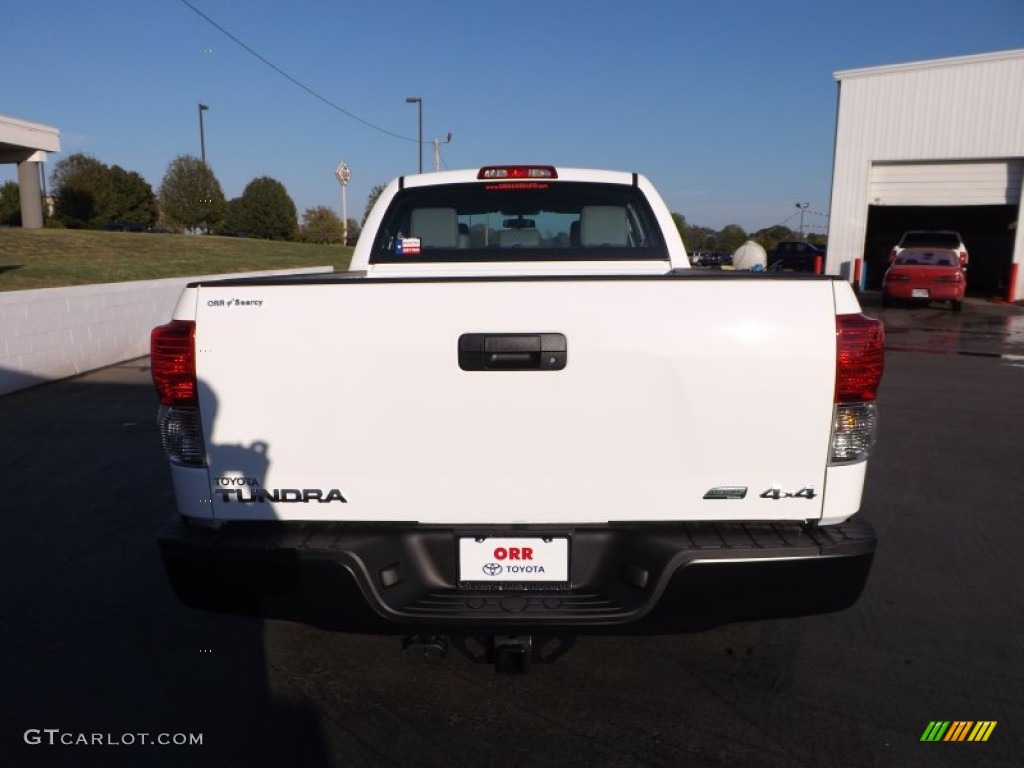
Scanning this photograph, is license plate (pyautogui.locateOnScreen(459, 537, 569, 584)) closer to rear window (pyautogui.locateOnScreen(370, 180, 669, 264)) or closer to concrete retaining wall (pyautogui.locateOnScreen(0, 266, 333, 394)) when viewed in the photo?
rear window (pyautogui.locateOnScreen(370, 180, 669, 264))

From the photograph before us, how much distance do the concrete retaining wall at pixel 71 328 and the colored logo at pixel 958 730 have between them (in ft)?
29.2

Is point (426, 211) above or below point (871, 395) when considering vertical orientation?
above

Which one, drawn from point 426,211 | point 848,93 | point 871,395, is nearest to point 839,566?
point 871,395

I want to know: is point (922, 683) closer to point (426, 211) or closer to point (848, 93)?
point (426, 211)

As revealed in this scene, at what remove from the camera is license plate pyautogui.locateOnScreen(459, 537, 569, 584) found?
2.44 meters

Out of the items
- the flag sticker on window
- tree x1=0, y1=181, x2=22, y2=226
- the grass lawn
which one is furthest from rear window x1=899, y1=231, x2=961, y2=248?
tree x1=0, y1=181, x2=22, y2=226

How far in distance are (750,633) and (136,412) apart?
21.5 feet

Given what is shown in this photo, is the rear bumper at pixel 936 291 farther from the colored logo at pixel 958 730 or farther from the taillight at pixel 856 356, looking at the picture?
the taillight at pixel 856 356

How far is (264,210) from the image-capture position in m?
68.6

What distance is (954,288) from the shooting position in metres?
19.3

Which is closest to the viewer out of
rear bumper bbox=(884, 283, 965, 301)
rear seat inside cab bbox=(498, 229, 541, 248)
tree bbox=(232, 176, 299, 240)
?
rear seat inside cab bbox=(498, 229, 541, 248)

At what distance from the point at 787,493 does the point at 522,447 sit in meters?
0.82

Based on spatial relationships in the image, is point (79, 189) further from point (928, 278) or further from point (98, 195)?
point (928, 278)

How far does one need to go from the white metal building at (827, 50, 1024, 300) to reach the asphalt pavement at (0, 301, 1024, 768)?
75.6 ft
